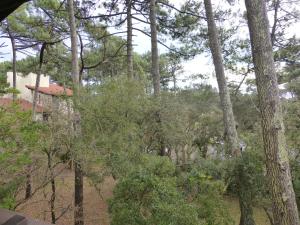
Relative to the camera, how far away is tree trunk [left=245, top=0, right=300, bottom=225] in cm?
488

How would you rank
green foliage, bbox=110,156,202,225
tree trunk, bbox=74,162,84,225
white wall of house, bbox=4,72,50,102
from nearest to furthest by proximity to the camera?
green foliage, bbox=110,156,202,225 → tree trunk, bbox=74,162,84,225 → white wall of house, bbox=4,72,50,102

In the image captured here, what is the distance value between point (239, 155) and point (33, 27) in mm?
11097

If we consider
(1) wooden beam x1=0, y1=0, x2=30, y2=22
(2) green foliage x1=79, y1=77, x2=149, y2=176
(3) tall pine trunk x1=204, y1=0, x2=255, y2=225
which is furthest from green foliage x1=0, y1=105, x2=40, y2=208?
(3) tall pine trunk x1=204, y1=0, x2=255, y2=225

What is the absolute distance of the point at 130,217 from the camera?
4961 mm

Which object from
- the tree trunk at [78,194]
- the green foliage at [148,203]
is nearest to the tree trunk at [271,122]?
the green foliage at [148,203]

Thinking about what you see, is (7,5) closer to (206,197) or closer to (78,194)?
(206,197)

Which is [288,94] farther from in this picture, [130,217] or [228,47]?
[130,217]

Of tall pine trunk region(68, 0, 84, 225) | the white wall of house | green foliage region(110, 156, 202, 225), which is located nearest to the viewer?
green foliage region(110, 156, 202, 225)

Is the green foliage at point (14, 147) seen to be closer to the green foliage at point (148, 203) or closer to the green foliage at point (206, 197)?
the green foliage at point (148, 203)

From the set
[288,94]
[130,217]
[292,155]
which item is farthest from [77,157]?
[288,94]

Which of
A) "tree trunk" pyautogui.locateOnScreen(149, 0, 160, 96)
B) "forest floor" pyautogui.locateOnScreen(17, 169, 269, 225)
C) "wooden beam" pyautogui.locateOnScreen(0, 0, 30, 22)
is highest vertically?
"tree trunk" pyautogui.locateOnScreen(149, 0, 160, 96)

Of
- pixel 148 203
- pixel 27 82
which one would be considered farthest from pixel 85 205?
pixel 27 82

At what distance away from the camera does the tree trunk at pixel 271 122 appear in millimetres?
4883

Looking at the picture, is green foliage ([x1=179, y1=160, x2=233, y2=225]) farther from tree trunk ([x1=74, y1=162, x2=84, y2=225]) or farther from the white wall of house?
the white wall of house
